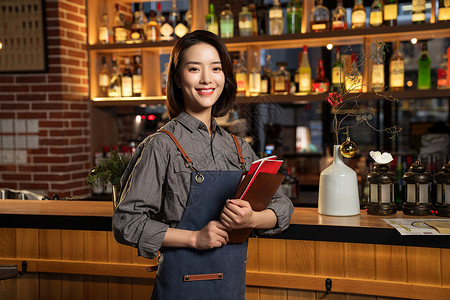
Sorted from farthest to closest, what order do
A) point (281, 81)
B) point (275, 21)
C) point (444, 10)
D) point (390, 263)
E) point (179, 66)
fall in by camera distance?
point (281, 81)
point (275, 21)
point (444, 10)
point (390, 263)
point (179, 66)

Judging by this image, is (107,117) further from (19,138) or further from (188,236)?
(188,236)

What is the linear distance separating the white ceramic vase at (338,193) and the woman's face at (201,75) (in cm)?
75

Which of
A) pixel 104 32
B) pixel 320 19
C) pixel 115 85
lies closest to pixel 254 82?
pixel 320 19

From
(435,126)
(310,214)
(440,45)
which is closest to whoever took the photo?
(310,214)

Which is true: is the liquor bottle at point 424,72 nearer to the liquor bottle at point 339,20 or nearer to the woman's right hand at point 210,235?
the liquor bottle at point 339,20

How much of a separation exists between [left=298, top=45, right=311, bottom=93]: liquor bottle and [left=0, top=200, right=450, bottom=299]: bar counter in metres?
1.67

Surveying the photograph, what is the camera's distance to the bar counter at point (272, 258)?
1904 millimetres

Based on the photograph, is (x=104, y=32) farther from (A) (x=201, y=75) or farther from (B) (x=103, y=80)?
(A) (x=201, y=75)

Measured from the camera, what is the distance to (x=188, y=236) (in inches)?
58.2

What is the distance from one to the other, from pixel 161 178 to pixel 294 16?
261cm

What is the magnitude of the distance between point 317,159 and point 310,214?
3013 millimetres

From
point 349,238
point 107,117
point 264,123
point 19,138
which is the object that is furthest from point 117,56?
point 349,238

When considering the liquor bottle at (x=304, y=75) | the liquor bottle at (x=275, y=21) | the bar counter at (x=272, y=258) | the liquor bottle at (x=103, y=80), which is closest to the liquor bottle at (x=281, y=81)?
the liquor bottle at (x=304, y=75)

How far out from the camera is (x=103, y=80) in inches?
164
